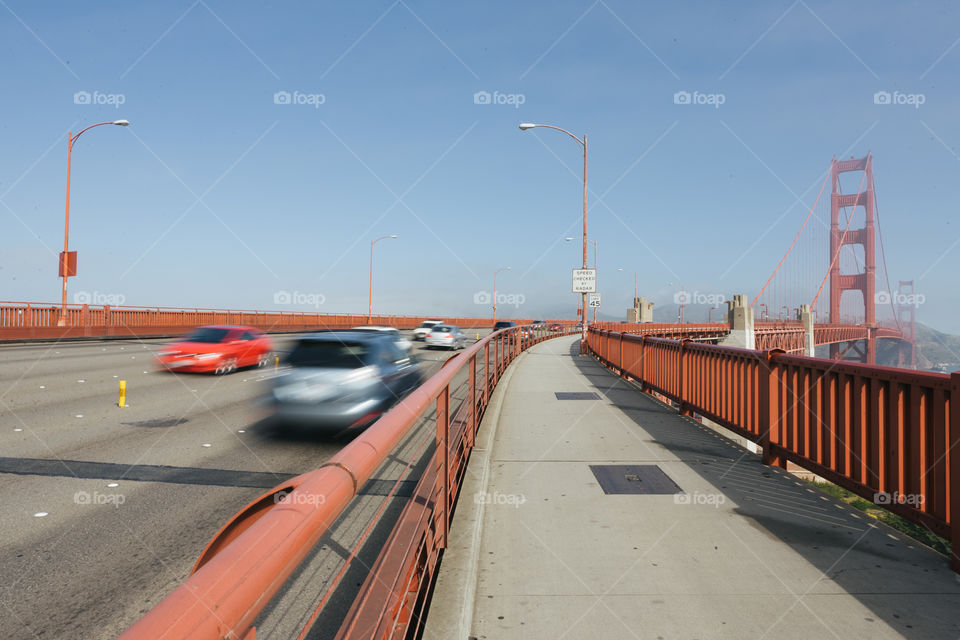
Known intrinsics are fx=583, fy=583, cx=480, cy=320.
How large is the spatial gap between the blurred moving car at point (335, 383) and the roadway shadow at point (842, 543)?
3780mm

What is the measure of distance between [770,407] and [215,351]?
13532mm

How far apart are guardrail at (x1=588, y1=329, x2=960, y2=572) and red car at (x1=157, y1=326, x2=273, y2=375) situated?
12.4 m

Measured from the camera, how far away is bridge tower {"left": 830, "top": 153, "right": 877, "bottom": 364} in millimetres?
78500

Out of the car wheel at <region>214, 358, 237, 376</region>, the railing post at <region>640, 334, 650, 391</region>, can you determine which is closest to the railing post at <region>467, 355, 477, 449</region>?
the railing post at <region>640, 334, 650, 391</region>

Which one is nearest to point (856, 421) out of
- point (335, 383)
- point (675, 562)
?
point (675, 562)

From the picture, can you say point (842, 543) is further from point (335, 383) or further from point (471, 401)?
point (335, 383)

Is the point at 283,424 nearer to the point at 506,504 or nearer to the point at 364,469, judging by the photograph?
the point at 506,504

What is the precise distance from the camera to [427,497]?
3.41 meters

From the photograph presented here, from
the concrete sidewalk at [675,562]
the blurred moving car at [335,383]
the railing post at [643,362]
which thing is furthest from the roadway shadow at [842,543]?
the railing post at [643,362]

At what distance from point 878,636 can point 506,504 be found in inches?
105

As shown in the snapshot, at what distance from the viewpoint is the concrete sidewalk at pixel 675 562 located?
305 cm

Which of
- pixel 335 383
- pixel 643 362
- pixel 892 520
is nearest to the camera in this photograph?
pixel 335 383

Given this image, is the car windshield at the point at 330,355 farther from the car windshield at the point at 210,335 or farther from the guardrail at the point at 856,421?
Answer: the car windshield at the point at 210,335

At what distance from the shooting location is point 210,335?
627 inches
